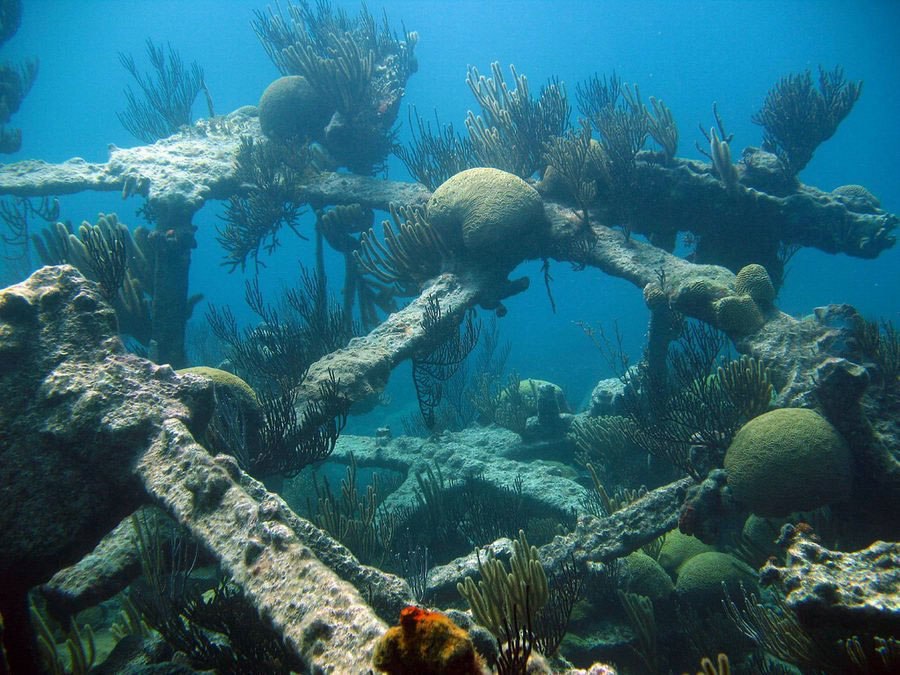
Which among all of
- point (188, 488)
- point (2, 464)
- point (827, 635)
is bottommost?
point (827, 635)

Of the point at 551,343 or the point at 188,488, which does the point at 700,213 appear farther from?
the point at 551,343

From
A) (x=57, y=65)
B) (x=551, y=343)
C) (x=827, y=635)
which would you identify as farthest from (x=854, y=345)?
(x=57, y=65)

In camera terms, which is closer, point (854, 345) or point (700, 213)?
point (854, 345)

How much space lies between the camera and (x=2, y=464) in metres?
2.95

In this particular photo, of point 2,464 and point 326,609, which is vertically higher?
point 2,464

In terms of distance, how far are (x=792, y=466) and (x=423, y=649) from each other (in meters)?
4.12

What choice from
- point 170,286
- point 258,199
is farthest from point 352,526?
point 258,199

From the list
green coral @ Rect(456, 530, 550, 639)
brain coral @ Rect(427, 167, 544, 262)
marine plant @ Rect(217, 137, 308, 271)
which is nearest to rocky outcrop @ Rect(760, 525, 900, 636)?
green coral @ Rect(456, 530, 550, 639)

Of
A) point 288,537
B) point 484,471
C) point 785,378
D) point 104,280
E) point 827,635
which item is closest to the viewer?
point 288,537

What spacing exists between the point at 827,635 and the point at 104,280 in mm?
6804

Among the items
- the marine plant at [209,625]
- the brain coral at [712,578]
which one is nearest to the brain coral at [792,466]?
the brain coral at [712,578]

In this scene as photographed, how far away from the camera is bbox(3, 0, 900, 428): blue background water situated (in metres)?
80.1

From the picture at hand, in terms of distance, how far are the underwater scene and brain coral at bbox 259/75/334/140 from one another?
0.08 meters

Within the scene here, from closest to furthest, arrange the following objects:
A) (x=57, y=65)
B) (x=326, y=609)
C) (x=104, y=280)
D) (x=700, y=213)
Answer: (x=326, y=609)
(x=104, y=280)
(x=700, y=213)
(x=57, y=65)
